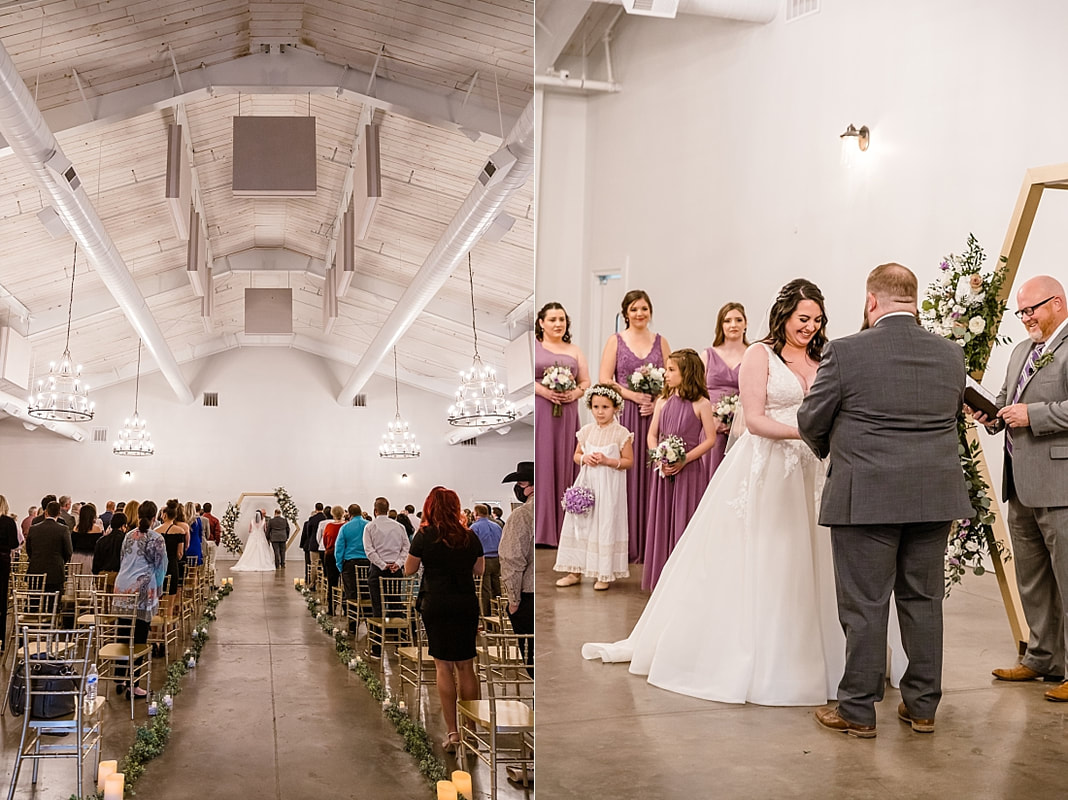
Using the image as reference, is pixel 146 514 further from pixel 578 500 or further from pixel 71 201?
pixel 578 500

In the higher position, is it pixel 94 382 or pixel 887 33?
pixel 887 33

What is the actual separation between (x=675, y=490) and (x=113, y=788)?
2173mm

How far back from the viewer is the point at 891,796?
2.77 m

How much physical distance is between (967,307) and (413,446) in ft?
7.94

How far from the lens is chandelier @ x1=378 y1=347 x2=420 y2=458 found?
2.58 m

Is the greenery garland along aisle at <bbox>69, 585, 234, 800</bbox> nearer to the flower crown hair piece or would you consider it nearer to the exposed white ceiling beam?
the exposed white ceiling beam

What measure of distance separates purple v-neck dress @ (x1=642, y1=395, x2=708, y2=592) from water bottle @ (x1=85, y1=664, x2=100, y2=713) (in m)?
2.06

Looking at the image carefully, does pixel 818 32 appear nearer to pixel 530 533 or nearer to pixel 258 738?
pixel 530 533

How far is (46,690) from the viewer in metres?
2.39

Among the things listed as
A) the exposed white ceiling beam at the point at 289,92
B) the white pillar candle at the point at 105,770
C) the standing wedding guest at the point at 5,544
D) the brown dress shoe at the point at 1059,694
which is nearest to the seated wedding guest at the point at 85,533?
the standing wedding guest at the point at 5,544

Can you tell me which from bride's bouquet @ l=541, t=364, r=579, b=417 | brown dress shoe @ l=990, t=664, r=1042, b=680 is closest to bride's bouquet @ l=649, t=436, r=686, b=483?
bride's bouquet @ l=541, t=364, r=579, b=417

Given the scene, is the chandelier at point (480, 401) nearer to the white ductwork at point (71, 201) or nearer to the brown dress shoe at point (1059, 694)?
the white ductwork at point (71, 201)

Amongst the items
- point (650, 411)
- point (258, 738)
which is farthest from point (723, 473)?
point (258, 738)

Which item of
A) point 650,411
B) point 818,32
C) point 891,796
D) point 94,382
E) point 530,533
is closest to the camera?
point 94,382
